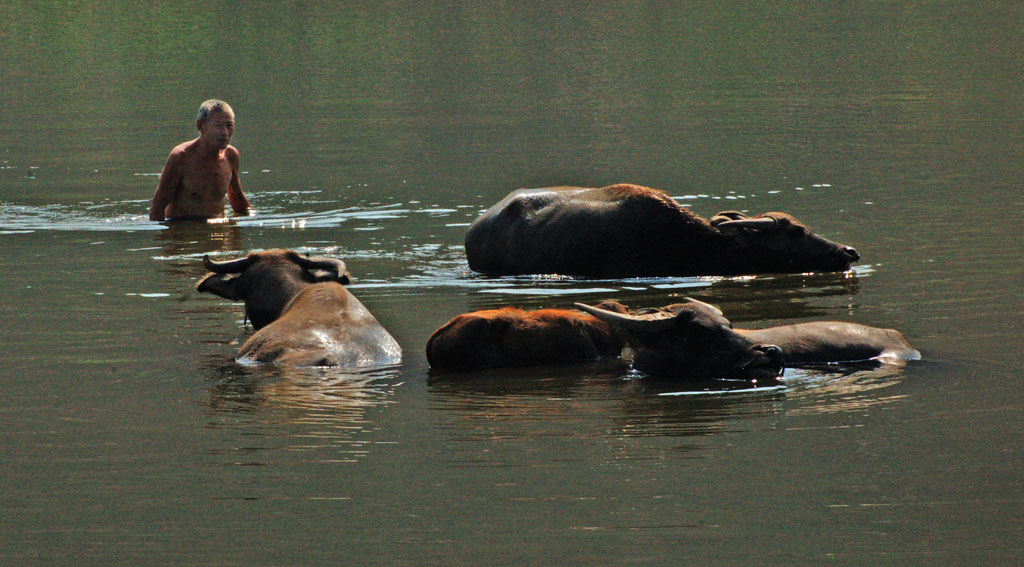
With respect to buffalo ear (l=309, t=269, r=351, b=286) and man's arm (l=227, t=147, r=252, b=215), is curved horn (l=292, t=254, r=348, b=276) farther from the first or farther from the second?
man's arm (l=227, t=147, r=252, b=215)

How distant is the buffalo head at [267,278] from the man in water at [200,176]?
252 inches

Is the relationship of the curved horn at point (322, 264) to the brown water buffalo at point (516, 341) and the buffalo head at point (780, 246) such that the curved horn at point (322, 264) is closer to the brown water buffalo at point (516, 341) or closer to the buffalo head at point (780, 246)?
the brown water buffalo at point (516, 341)

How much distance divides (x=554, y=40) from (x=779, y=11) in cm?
1368

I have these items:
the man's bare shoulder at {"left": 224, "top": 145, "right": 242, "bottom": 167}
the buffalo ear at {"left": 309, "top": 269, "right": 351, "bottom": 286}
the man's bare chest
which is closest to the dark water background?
the buffalo ear at {"left": 309, "top": 269, "right": 351, "bottom": 286}

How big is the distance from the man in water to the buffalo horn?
6139 mm

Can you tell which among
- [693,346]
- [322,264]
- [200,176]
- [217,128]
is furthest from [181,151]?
[693,346]

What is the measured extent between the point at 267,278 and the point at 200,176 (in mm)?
6948

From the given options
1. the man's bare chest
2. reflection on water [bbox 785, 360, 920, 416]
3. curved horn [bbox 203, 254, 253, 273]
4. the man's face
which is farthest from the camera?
the man's bare chest

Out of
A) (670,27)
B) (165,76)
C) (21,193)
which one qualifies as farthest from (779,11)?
(21,193)

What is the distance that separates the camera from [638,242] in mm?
Result: 13969

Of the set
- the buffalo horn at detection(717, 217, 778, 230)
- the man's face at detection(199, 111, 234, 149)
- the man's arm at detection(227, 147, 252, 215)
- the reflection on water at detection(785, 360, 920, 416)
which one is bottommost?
the reflection on water at detection(785, 360, 920, 416)

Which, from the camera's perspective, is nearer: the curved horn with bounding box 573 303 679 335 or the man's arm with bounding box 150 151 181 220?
the curved horn with bounding box 573 303 679 335

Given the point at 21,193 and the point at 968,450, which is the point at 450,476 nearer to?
the point at 968,450

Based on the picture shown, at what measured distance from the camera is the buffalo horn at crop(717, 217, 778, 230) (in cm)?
1431
